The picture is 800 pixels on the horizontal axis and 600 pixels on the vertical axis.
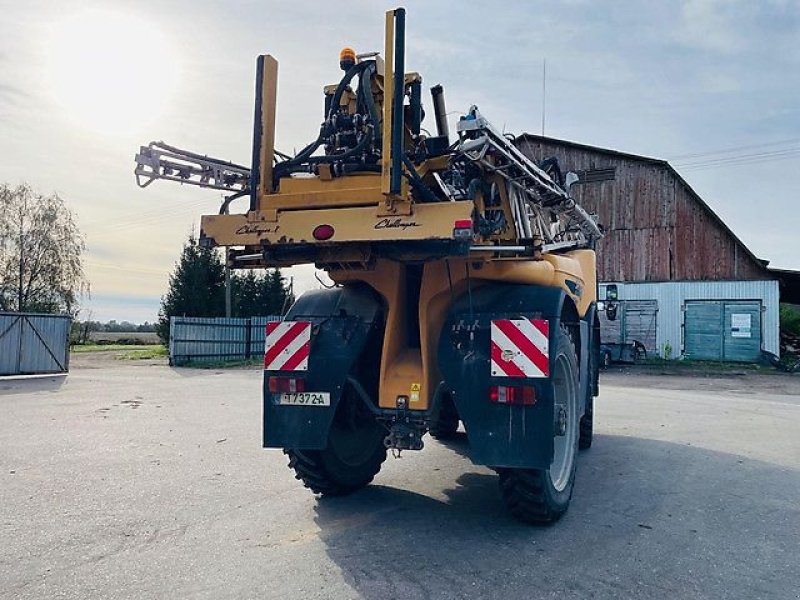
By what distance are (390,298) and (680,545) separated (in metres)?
2.76

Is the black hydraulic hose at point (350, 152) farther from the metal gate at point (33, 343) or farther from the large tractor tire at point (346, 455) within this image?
the metal gate at point (33, 343)

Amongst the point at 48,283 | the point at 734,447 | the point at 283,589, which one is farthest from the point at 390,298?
the point at 48,283

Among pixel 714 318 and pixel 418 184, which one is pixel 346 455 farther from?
pixel 714 318

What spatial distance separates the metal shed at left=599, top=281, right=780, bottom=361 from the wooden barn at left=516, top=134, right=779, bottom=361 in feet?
0.11

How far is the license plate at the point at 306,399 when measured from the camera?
17.1 ft

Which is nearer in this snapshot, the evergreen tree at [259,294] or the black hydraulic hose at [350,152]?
the black hydraulic hose at [350,152]

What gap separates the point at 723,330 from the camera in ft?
81.8

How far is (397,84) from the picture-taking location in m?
4.58

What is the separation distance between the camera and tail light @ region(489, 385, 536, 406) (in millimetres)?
4574

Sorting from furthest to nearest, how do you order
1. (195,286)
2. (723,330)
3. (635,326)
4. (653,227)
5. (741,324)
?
(195,286) < (653,227) < (635,326) < (723,330) < (741,324)

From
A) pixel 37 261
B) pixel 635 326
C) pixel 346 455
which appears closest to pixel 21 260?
pixel 37 261

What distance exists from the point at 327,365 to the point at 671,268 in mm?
23886

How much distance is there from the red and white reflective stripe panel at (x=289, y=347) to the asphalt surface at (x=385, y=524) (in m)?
1.18

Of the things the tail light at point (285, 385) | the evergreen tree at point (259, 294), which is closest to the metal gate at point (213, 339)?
the evergreen tree at point (259, 294)
